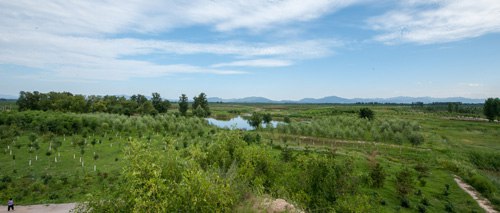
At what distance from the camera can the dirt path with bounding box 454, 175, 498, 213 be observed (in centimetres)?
3648

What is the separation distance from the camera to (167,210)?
12594mm

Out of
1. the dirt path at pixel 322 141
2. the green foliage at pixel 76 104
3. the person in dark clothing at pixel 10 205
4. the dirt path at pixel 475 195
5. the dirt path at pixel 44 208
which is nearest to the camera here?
the person in dark clothing at pixel 10 205

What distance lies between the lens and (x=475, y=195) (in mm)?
41062

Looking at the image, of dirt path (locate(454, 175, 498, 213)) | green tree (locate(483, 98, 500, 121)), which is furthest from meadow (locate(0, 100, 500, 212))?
green tree (locate(483, 98, 500, 121))

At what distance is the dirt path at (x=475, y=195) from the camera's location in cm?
3648

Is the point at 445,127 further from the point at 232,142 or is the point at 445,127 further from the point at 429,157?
the point at 232,142

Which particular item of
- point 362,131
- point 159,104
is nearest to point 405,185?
point 362,131

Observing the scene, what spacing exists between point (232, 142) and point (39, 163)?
110 feet

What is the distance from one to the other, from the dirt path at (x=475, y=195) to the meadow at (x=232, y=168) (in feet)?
3.48

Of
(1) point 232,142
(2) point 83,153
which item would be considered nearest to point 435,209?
(1) point 232,142

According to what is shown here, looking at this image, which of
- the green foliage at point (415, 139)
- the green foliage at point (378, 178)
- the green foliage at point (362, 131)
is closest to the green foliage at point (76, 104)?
the green foliage at point (362, 131)

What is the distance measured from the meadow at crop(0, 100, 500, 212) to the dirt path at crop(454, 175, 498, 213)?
106 cm

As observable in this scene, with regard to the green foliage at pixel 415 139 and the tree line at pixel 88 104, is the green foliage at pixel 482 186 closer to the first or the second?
the green foliage at pixel 415 139

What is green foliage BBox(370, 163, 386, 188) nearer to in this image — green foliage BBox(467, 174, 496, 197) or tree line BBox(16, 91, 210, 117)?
green foliage BBox(467, 174, 496, 197)
